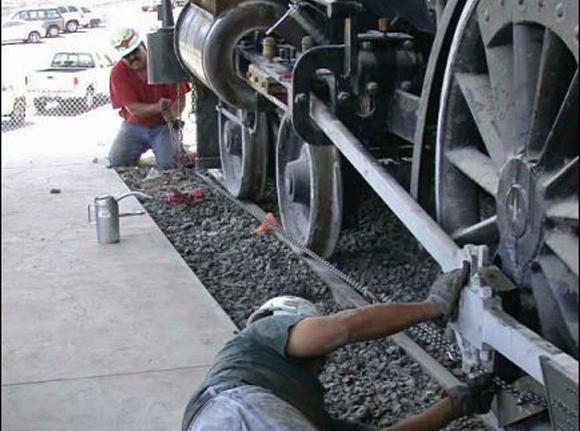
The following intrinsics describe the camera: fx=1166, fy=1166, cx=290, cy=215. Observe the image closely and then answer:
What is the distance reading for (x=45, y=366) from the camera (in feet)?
18.1

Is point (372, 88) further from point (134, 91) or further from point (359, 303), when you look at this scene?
point (134, 91)

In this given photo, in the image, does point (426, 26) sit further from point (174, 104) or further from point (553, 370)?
point (174, 104)

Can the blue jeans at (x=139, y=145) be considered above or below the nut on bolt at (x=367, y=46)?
below

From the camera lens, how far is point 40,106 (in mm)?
13062

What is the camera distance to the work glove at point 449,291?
389cm

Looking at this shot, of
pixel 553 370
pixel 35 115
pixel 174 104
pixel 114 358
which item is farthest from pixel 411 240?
pixel 35 115

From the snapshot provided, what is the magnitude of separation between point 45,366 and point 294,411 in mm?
2205

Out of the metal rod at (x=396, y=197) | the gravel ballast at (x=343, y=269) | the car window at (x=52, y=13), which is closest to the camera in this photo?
the metal rod at (x=396, y=197)

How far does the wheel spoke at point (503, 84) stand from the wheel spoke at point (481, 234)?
1.00ft

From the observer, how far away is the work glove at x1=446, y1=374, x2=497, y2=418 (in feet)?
13.3

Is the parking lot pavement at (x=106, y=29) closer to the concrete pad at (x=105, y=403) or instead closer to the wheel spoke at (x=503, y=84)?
the concrete pad at (x=105, y=403)

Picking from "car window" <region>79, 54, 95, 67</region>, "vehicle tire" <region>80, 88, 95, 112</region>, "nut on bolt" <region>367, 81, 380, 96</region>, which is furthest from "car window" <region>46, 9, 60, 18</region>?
"vehicle tire" <region>80, 88, 95, 112</region>

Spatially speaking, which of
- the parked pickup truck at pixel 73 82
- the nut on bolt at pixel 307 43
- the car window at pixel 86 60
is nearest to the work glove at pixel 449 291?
the nut on bolt at pixel 307 43

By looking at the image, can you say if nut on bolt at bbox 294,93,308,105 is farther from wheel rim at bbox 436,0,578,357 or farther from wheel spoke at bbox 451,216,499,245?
wheel spoke at bbox 451,216,499,245
